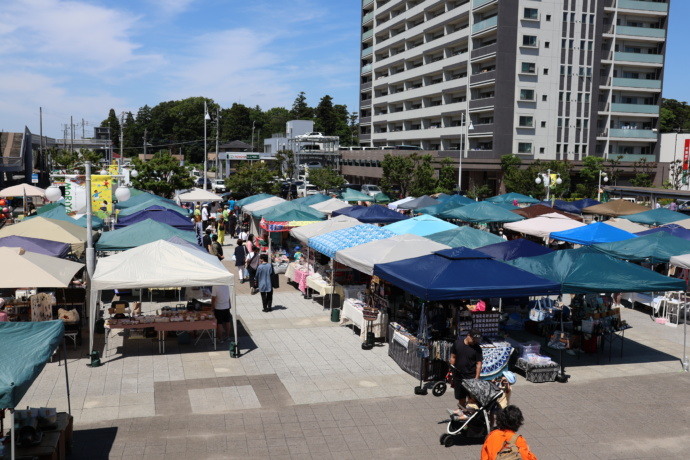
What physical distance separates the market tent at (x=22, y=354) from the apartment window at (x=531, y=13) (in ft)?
192

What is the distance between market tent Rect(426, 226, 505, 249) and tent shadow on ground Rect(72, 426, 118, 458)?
1070 cm

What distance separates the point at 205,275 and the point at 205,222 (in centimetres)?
1814

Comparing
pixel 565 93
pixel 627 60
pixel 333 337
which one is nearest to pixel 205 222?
pixel 333 337

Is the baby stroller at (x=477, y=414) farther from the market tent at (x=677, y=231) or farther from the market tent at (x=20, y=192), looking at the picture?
the market tent at (x=20, y=192)

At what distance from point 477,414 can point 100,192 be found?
12.4 metres

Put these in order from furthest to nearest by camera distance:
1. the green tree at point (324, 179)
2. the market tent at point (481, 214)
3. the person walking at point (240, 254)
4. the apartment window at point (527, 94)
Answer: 1. the apartment window at point (527, 94)
2. the green tree at point (324, 179)
3. the market tent at point (481, 214)
4. the person walking at point (240, 254)

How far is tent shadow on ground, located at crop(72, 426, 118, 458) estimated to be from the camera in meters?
8.31

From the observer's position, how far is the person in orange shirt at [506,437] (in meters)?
5.97

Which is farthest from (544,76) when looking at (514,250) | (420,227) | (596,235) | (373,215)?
(514,250)

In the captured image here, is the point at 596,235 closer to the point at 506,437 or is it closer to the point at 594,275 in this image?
the point at 594,275

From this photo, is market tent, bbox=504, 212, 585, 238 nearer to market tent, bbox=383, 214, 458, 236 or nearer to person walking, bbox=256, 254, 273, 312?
market tent, bbox=383, 214, 458, 236

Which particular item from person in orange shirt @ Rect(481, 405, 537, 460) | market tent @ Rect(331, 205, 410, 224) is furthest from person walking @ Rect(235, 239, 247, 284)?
person in orange shirt @ Rect(481, 405, 537, 460)

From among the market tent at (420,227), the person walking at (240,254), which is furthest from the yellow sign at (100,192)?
the market tent at (420,227)

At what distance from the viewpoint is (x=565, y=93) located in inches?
2392
